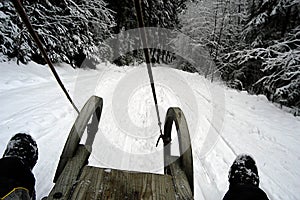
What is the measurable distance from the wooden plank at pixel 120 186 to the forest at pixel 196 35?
1.24 metres

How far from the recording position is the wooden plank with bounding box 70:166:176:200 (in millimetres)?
1268

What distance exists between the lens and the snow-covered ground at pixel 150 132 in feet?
8.57

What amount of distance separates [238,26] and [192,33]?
4.29 metres

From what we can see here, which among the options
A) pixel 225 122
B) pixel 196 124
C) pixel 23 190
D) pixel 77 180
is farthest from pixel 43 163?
pixel 225 122

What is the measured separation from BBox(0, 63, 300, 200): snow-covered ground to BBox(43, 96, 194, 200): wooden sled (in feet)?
2.39

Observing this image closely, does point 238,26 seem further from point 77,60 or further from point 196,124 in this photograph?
point 196,124

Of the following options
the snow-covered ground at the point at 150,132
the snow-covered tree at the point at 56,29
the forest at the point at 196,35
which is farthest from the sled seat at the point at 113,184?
the snow-covered tree at the point at 56,29

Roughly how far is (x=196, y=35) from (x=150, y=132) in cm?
1518

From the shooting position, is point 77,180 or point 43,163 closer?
point 77,180

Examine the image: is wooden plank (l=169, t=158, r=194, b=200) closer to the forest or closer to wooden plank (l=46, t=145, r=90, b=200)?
wooden plank (l=46, t=145, r=90, b=200)

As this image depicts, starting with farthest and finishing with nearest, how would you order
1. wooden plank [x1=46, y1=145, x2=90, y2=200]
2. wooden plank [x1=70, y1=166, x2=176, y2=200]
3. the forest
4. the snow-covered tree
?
the snow-covered tree → the forest → wooden plank [x1=70, y1=166, x2=176, y2=200] → wooden plank [x1=46, y1=145, x2=90, y2=200]

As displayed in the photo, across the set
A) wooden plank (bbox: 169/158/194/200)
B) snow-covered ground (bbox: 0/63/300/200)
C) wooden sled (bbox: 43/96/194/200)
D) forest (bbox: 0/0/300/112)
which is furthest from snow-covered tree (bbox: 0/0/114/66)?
wooden plank (bbox: 169/158/194/200)

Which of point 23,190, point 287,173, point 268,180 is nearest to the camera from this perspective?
point 23,190

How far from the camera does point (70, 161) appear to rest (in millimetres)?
1506
